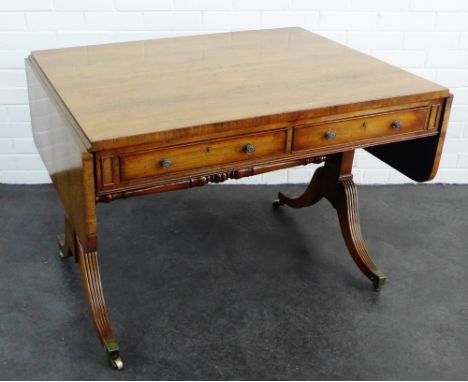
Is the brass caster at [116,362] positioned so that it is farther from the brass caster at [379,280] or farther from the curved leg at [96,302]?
the brass caster at [379,280]

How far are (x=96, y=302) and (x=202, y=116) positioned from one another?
2.46 feet

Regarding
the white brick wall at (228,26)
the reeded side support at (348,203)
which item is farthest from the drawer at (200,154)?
the white brick wall at (228,26)

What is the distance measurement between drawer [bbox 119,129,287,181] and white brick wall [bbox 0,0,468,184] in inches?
46.9

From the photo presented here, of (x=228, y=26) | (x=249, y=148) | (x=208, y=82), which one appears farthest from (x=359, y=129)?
(x=228, y=26)

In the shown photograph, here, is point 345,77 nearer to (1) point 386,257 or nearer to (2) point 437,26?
(1) point 386,257

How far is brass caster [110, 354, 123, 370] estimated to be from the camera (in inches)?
76.2

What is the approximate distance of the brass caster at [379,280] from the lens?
7.62 ft

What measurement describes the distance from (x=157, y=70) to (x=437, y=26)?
148cm

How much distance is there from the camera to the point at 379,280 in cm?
232

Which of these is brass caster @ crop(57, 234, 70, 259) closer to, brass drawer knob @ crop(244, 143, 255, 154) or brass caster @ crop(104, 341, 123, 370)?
brass caster @ crop(104, 341, 123, 370)

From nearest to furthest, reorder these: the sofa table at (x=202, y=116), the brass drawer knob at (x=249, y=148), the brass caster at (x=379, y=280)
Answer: the sofa table at (x=202, y=116), the brass drawer knob at (x=249, y=148), the brass caster at (x=379, y=280)

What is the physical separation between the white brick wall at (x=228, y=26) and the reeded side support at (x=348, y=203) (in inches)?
30.3

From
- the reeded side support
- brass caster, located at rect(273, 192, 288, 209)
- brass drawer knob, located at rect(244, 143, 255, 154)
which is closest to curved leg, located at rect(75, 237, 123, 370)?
brass drawer knob, located at rect(244, 143, 255, 154)

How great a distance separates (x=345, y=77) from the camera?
6.47 ft
